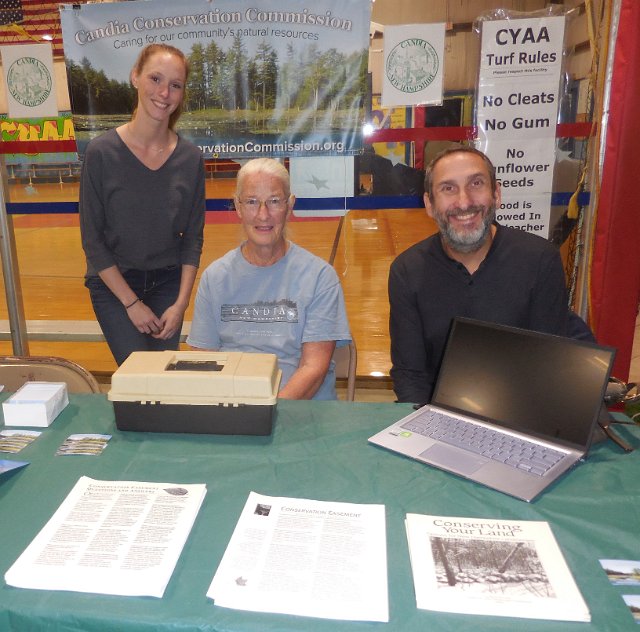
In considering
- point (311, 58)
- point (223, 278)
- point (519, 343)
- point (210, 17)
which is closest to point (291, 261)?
point (223, 278)

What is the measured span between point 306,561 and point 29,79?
3304mm

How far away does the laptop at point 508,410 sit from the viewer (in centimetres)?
120

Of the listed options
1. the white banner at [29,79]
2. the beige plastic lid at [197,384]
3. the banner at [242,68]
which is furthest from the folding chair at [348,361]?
the white banner at [29,79]

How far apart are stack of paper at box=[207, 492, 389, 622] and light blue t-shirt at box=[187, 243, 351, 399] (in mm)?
845

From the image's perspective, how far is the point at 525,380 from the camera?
1316mm

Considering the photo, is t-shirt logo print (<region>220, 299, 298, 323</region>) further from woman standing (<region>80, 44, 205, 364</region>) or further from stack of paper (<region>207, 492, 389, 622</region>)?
stack of paper (<region>207, 492, 389, 622</region>)

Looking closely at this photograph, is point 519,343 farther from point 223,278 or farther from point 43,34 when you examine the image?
point 43,34

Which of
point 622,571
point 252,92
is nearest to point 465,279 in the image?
point 622,571

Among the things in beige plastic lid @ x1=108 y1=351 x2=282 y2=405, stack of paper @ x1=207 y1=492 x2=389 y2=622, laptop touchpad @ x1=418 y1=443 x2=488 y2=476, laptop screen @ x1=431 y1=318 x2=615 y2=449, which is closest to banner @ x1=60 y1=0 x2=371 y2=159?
laptop screen @ x1=431 y1=318 x2=615 y2=449

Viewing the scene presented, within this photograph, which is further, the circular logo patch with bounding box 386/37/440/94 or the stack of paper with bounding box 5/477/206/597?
the circular logo patch with bounding box 386/37/440/94

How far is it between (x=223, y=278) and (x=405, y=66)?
1788 millimetres

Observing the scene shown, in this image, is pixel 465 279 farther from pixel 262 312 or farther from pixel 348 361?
pixel 262 312

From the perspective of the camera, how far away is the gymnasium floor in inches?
145

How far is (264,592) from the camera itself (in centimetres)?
86
